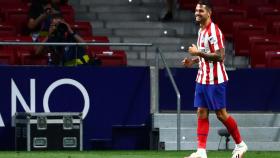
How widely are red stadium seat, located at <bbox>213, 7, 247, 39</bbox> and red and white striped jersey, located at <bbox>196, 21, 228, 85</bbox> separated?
9449 millimetres

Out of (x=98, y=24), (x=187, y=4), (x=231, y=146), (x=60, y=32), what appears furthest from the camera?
(x=187, y=4)

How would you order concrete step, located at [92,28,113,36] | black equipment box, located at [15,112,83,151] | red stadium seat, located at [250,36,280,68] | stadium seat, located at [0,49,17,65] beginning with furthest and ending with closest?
concrete step, located at [92,28,113,36] → red stadium seat, located at [250,36,280,68] → stadium seat, located at [0,49,17,65] → black equipment box, located at [15,112,83,151]

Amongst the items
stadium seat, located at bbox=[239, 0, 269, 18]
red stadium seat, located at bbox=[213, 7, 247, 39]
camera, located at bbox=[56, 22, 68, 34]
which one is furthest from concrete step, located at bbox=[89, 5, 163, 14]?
camera, located at bbox=[56, 22, 68, 34]

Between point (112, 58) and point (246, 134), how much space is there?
9.52 feet

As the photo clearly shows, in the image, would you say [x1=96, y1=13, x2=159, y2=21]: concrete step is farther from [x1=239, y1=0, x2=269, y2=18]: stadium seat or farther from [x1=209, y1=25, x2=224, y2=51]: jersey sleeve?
[x1=209, y1=25, x2=224, y2=51]: jersey sleeve

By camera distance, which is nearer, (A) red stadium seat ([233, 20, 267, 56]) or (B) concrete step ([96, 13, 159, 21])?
(A) red stadium seat ([233, 20, 267, 56])

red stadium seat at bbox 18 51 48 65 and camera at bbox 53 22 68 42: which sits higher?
camera at bbox 53 22 68 42

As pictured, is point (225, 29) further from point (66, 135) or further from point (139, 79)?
point (66, 135)

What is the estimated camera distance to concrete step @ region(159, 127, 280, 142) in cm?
2058

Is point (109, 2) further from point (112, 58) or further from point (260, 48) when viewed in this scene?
point (112, 58)

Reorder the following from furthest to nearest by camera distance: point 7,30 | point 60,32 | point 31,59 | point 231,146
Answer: point 7,30 < point 60,32 < point 31,59 < point 231,146

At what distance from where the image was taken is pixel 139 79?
21.3 m

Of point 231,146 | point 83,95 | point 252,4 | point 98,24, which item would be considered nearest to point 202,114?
point 231,146

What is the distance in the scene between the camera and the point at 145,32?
24969 millimetres
